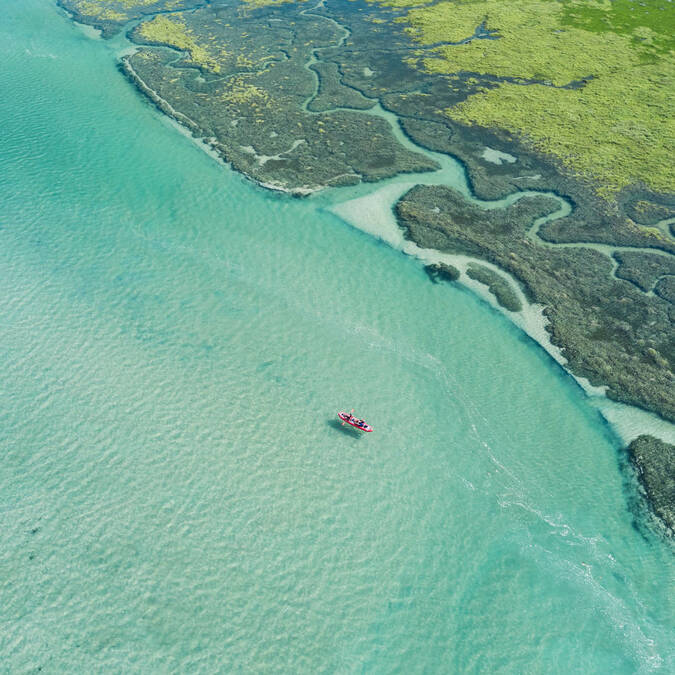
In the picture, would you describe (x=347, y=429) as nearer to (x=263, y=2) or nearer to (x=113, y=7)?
(x=263, y=2)

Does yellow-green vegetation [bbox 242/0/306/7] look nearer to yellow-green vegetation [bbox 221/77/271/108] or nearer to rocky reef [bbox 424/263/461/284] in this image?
yellow-green vegetation [bbox 221/77/271/108]

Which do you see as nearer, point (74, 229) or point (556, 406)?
point (556, 406)

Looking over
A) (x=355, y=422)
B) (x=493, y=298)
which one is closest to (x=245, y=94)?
(x=493, y=298)

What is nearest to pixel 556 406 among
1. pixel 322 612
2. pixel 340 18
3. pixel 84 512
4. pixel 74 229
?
pixel 322 612

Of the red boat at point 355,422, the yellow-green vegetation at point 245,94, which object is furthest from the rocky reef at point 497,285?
the yellow-green vegetation at point 245,94

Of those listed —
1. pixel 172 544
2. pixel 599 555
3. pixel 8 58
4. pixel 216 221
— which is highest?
pixel 8 58

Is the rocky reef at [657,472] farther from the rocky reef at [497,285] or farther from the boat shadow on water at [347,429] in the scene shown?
the boat shadow on water at [347,429]

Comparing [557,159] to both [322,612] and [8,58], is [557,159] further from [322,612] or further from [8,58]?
[8,58]
